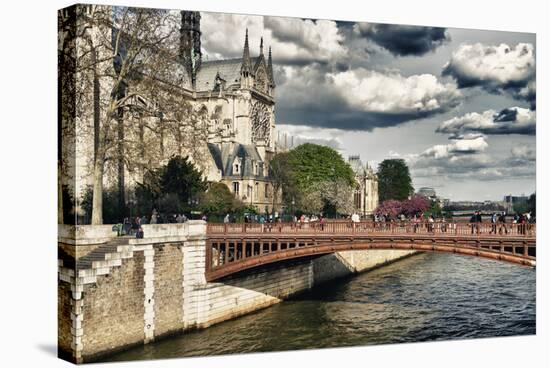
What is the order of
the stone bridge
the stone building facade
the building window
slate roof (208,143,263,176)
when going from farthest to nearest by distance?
the building window
slate roof (208,143,263,176)
the stone building facade
the stone bridge

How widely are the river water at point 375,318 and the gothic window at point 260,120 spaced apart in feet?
25.7

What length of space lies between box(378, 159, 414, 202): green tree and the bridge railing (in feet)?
14.7

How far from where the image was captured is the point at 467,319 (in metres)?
27.1

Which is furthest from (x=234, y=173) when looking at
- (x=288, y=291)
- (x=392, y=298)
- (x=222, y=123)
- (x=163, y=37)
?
(x=163, y=37)

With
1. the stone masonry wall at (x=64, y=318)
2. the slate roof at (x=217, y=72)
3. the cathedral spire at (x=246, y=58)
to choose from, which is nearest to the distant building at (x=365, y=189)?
the cathedral spire at (x=246, y=58)

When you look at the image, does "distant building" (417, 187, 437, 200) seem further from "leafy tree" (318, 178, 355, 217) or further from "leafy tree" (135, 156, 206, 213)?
"leafy tree" (135, 156, 206, 213)

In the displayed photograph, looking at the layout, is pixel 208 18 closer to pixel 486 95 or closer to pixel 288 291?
pixel 486 95

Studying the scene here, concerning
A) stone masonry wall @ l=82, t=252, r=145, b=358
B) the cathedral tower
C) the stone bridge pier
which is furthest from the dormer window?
stone masonry wall @ l=82, t=252, r=145, b=358

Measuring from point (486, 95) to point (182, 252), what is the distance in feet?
38.1

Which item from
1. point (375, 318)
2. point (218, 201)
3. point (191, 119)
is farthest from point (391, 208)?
point (191, 119)

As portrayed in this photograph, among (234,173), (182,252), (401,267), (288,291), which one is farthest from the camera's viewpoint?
(401,267)

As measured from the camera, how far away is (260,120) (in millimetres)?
36531

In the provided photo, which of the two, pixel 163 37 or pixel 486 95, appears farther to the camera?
pixel 486 95

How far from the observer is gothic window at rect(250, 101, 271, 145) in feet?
120
